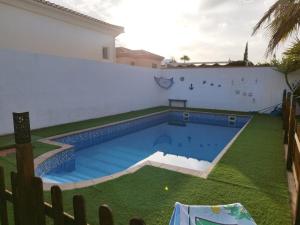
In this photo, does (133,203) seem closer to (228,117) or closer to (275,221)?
(275,221)

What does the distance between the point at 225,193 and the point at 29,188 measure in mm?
2747

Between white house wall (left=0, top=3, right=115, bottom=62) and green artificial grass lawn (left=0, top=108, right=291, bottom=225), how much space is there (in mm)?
7483

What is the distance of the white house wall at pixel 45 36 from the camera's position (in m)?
10.2

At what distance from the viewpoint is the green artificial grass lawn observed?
9.70ft

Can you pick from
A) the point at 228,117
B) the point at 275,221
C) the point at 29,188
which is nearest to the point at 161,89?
the point at 228,117

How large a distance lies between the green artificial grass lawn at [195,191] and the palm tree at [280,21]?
3.29 meters

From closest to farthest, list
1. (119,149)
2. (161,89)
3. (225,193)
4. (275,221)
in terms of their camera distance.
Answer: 1. (275,221)
2. (225,193)
3. (119,149)
4. (161,89)

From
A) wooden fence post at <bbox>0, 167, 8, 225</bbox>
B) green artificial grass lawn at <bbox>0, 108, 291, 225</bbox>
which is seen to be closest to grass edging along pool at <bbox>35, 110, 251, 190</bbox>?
green artificial grass lawn at <bbox>0, 108, 291, 225</bbox>

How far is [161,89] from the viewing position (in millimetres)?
15641

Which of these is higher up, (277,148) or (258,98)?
(258,98)

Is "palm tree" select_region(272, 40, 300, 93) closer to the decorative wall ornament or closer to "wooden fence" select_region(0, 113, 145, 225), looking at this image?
the decorative wall ornament

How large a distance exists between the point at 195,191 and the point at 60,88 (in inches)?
275

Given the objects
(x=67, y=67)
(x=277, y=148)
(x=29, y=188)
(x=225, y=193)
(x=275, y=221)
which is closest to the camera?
(x=29, y=188)

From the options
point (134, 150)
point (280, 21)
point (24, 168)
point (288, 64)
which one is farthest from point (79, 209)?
point (288, 64)
